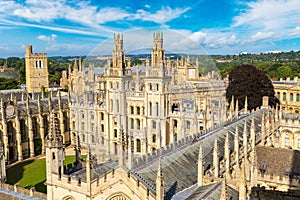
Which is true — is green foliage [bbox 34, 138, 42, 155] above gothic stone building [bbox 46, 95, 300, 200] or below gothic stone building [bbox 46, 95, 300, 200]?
below

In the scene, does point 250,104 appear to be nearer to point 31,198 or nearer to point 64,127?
point 64,127

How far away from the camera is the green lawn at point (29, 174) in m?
32.9

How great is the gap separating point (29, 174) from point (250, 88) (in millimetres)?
34665

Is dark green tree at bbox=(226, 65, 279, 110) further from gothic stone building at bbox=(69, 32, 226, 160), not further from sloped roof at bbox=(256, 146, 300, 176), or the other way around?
sloped roof at bbox=(256, 146, 300, 176)

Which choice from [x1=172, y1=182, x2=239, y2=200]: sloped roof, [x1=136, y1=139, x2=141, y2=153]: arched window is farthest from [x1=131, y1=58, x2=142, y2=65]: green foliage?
[x1=172, y1=182, x2=239, y2=200]: sloped roof

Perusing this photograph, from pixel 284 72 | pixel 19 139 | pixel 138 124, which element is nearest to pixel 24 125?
pixel 19 139

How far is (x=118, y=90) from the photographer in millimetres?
41250

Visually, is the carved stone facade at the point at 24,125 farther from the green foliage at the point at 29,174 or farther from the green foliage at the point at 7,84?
the green foliage at the point at 7,84

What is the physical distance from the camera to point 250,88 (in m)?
50.2

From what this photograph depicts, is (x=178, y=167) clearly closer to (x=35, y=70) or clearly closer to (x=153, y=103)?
(x=153, y=103)

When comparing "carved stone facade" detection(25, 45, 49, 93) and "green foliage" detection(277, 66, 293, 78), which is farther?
"green foliage" detection(277, 66, 293, 78)

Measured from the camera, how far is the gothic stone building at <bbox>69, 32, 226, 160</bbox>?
37031 millimetres

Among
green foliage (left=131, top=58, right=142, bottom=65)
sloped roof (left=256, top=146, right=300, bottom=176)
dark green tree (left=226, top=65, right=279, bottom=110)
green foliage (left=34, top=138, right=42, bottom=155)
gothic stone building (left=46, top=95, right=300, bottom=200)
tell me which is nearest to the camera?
gothic stone building (left=46, top=95, right=300, bottom=200)

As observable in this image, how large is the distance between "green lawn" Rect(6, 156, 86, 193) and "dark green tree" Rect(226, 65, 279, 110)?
27.4 m
